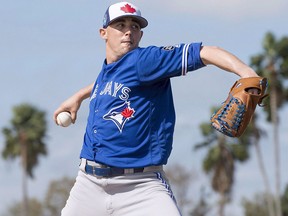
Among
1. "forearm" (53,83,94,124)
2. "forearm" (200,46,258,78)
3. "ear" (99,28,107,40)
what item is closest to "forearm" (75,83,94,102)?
"forearm" (53,83,94,124)

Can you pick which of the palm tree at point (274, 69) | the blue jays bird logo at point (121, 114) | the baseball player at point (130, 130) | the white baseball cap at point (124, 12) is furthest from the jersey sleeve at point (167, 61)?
the palm tree at point (274, 69)

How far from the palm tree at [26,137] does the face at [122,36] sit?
42.0 metres

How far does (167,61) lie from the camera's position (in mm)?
7340

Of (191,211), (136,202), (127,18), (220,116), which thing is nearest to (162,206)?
(136,202)

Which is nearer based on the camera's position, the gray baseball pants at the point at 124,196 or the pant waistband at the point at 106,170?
the gray baseball pants at the point at 124,196

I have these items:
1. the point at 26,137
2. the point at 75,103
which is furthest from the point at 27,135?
the point at 75,103

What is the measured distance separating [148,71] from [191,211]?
49.7m

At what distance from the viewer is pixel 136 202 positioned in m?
7.61

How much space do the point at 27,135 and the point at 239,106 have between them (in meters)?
43.6

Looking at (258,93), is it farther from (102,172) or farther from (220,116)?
(102,172)

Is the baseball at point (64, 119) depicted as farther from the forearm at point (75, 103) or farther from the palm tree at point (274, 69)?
the palm tree at point (274, 69)

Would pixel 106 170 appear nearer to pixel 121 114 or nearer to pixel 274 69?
pixel 121 114

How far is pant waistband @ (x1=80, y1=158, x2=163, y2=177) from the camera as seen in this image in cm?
761

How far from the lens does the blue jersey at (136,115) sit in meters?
7.56
